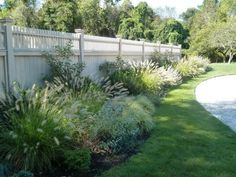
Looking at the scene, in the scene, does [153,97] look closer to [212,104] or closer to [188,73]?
[212,104]

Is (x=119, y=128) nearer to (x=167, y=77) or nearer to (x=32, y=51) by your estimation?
(x=32, y=51)

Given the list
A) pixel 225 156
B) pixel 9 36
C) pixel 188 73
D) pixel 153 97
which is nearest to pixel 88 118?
pixel 225 156

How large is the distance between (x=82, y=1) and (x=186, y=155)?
39.2 m

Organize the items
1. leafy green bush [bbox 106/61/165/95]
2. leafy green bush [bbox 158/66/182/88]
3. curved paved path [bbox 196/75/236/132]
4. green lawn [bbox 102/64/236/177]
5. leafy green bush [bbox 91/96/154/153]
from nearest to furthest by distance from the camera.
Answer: green lawn [bbox 102/64/236/177], leafy green bush [bbox 91/96/154/153], curved paved path [bbox 196/75/236/132], leafy green bush [bbox 106/61/165/95], leafy green bush [bbox 158/66/182/88]

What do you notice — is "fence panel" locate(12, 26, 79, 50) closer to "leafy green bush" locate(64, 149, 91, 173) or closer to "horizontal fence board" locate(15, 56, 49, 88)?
"horizontal fence board" locate(15, 56, 49, 88)

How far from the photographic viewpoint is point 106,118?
6246 mm

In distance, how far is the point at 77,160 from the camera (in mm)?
4879

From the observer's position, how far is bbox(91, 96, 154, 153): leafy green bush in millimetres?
5891

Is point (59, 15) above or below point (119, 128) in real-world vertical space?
above

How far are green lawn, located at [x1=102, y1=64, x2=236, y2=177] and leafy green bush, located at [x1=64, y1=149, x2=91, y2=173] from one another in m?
0.31

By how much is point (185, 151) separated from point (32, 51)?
421 centimetres

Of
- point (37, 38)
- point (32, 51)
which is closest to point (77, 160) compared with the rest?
point (32, 51)

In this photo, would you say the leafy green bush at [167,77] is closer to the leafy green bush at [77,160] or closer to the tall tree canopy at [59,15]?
the leafy green bush at [77,160]

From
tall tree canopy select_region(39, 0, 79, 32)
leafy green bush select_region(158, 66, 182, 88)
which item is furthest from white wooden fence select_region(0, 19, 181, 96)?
tall tree canopy select_region(39, 0, 79, 32)
